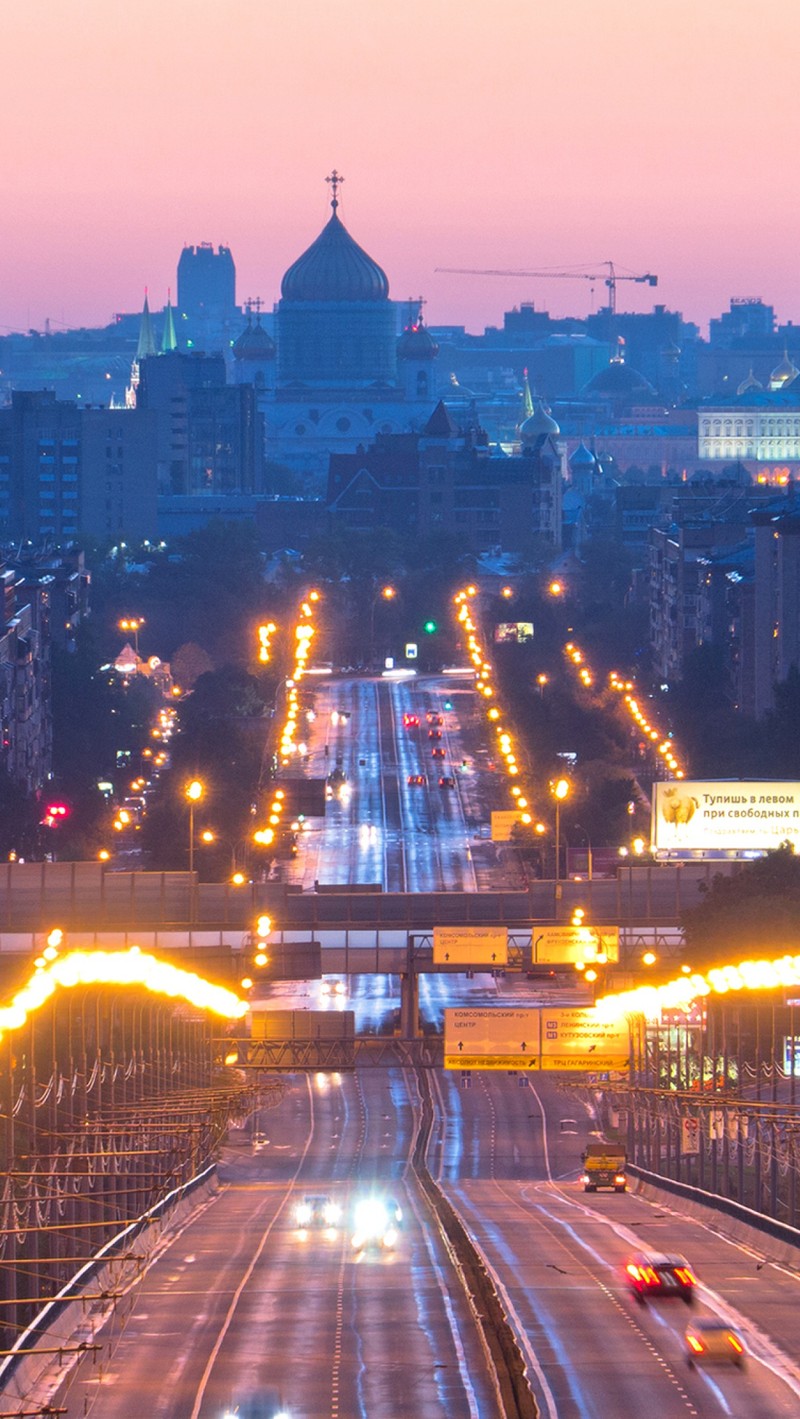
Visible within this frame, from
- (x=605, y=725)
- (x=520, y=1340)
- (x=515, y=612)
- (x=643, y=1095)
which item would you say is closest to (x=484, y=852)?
(x=605, y=725)

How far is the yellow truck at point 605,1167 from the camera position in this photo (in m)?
63.6

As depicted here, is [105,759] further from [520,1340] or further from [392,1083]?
[520,1340]

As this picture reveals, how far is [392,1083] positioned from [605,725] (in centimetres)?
4780

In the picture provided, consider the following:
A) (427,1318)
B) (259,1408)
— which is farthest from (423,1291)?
(259,1408)

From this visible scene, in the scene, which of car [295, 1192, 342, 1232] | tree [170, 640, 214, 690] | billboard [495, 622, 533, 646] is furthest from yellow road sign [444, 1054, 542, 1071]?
tree [170, 640, 214, 690]

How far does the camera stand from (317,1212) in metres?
53.8

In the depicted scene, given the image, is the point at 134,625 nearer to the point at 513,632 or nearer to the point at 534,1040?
the point at 513,632

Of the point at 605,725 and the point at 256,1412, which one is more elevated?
the point at 605,725

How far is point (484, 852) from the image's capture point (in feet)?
353

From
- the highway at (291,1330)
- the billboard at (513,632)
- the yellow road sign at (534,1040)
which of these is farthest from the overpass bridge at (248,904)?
the billboard at (513,632)

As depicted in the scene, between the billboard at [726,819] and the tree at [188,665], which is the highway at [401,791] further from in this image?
the tree at [188,665]

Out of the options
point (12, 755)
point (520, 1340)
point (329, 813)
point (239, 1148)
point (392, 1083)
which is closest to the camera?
point (520, 1340)

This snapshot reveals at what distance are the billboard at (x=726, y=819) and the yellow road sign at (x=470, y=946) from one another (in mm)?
13082

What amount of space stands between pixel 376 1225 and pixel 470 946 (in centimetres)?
2127
